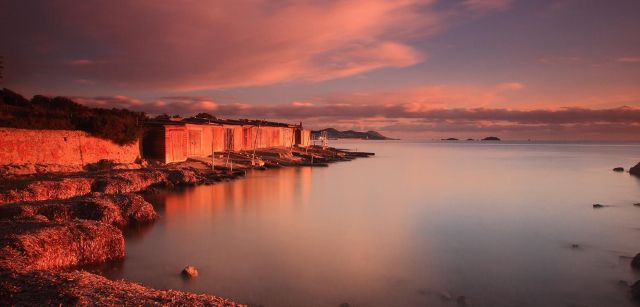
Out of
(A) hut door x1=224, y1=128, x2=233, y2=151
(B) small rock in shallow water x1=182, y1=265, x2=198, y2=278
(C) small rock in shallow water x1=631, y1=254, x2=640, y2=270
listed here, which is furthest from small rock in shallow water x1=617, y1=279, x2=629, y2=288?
(A) hut door x1=224, y1=128, x2=233, y2=151

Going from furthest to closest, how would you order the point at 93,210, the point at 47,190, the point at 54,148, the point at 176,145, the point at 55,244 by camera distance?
1. the point at 176,145
2. the point at 54,148
3. the point at 47,190
4. the point at 93,210
5. the point at 55,244

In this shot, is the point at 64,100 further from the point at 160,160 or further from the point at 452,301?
the point at 452,301

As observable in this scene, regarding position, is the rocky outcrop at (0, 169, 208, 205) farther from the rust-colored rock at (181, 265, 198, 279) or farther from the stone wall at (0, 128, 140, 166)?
the rust-colored rock at (181, 265, 198, 279)

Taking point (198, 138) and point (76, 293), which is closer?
point (76, 293)

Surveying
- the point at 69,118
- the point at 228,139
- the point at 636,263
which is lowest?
the point at 636,263

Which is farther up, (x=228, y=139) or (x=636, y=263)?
(x=228, y=139)

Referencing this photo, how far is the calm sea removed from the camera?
11898 millimetres

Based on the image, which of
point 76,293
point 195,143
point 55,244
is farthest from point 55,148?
point 76,293

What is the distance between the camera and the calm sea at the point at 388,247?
11898 millimetres

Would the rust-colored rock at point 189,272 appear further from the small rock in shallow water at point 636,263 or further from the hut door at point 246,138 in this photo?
the hut door at point 246,138

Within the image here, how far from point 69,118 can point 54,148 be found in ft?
13.6

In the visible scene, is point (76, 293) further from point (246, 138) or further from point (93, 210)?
point (246, 138)

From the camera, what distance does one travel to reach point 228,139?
51812mm

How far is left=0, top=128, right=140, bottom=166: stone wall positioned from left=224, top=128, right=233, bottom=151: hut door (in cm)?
1874
